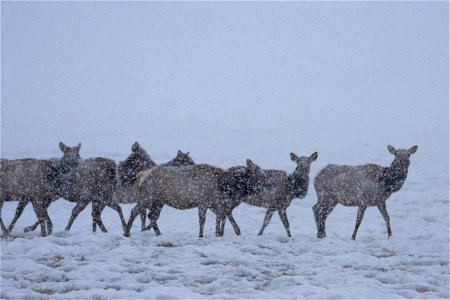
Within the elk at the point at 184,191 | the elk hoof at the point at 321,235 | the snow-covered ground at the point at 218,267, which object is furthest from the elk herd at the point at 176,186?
the snow-covered ground at the point at 218,267

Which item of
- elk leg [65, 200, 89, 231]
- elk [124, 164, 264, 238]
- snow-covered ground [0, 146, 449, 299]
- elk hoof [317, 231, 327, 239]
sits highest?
elk [124, 164, 264, 238]

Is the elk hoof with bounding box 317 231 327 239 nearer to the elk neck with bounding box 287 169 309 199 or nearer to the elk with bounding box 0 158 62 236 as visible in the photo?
the elk neck with bounding box 287 169 309 199

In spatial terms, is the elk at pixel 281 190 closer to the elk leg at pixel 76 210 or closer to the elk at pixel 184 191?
the elk at pixel 184 191

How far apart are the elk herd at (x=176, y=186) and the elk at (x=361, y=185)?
0.08ft

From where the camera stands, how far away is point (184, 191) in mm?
12727

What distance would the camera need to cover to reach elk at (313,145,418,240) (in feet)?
44.1

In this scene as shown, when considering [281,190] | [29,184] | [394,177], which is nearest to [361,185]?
[394,177]

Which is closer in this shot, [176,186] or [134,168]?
[176,186]

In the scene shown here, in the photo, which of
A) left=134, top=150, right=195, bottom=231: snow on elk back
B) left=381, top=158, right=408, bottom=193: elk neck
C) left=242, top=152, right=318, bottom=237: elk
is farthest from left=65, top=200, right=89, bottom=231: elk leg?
left=381, top=158, right=408, bottom=193: elk neck

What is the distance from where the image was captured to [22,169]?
1278 cm

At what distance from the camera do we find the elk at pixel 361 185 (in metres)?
13.4

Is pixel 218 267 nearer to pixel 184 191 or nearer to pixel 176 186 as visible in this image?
pixel 184 191

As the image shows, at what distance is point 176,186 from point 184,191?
0.24m

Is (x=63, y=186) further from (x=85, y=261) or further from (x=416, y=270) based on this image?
(x=416, y=270)
